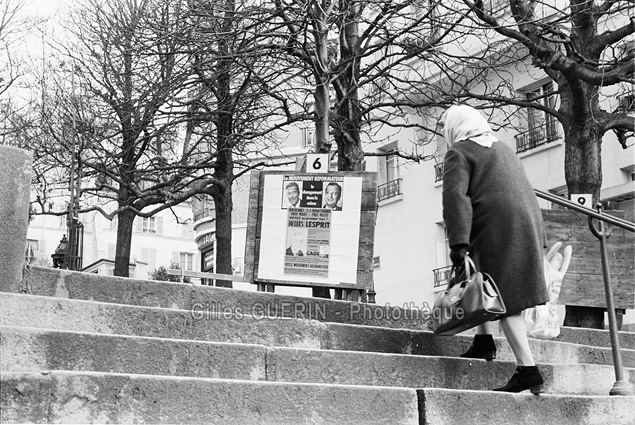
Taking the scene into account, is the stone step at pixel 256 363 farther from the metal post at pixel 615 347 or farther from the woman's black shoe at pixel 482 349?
the metal post at pixel 615 347

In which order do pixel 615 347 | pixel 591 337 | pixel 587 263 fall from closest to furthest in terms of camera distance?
pixel 615 347 → pixel 591 337 → pixel 587 263

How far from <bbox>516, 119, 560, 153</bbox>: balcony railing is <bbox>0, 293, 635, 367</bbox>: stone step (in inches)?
722

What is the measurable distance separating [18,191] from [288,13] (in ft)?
27.0

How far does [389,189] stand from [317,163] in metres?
21.2

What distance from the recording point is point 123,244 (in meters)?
22.0

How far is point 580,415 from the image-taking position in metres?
6.22

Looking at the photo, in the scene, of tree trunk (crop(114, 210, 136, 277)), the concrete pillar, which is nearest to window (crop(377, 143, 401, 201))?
tree trunk (crop(114, 210, 136, 277))

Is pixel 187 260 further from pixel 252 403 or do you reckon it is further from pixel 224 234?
pixel 252 403

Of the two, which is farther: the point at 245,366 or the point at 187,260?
the point at 187,260

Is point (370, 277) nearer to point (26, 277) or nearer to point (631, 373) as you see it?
point (631, 373)

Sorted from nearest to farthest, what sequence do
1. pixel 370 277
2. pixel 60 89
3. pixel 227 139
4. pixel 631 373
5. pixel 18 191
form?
pixel 18 191
pixel 631 373
pixel 370 277
pixel 227 139
pixel 60 89

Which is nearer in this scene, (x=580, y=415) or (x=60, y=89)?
(x=580, y=415)

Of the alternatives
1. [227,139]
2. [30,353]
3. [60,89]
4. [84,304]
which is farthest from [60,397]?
[60,89]

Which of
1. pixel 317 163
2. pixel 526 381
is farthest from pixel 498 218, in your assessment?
pixel 317 163
